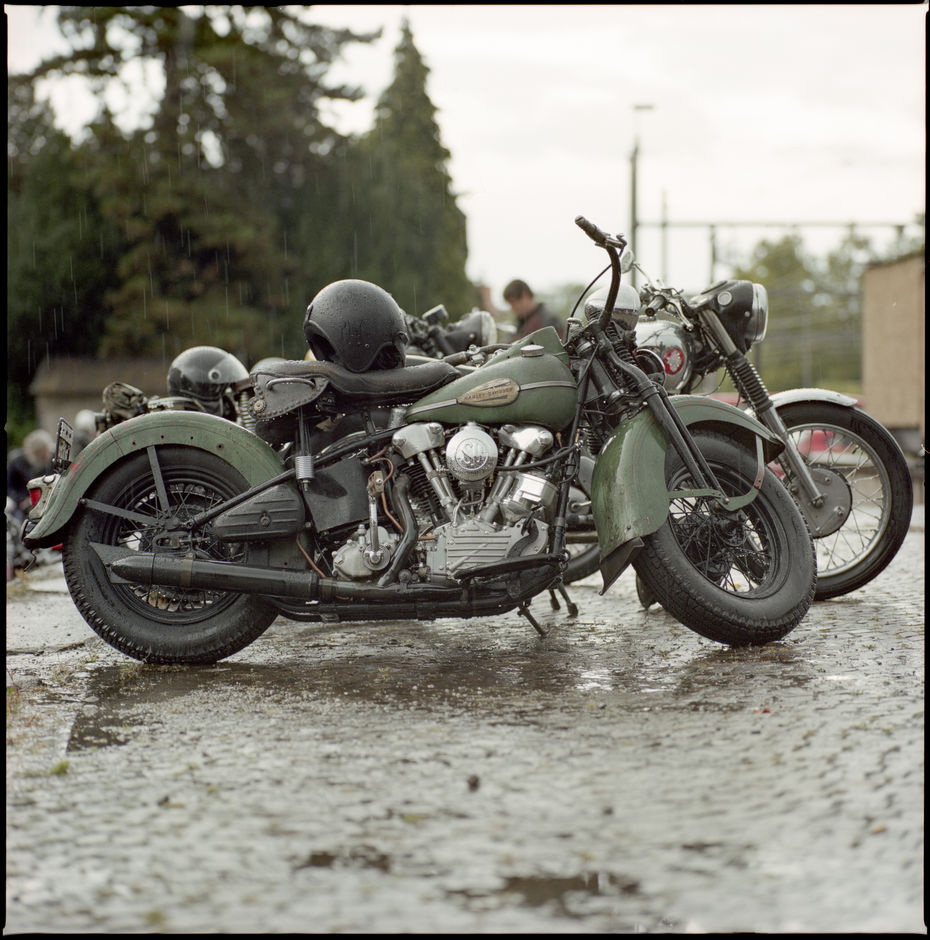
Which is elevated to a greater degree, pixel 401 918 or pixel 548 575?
pixel 548 575

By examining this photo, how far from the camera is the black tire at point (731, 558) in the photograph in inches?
211

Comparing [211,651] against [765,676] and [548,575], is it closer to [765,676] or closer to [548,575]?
[548,575]

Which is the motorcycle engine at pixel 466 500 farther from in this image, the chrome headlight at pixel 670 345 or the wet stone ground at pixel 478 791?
the chrome headlight at pixel 670 345

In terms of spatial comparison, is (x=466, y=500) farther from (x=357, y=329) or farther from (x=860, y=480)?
(x=860, y=480)

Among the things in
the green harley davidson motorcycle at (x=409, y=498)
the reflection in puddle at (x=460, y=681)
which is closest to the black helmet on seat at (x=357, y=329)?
the green harley davidson motorcycle at (x=409, y=498)

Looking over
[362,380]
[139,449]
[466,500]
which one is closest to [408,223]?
[139,449]

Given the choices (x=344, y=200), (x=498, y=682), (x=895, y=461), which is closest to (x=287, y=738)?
(x=498, y=682)

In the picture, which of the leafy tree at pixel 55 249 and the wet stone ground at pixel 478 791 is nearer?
the wet stone ground at pixel 478 791

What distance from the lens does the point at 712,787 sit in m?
3.65

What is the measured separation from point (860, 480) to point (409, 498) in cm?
261

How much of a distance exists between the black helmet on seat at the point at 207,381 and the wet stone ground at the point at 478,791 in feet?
6.90

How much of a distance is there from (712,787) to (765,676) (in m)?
1.42

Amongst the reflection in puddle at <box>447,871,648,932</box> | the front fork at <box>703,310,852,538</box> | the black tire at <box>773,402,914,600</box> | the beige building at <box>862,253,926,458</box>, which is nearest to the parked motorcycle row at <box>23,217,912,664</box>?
the front fork at <box>703,310,852,538</box>

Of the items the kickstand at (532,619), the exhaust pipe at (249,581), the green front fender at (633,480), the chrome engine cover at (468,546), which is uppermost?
the green front fender at (633,480)
